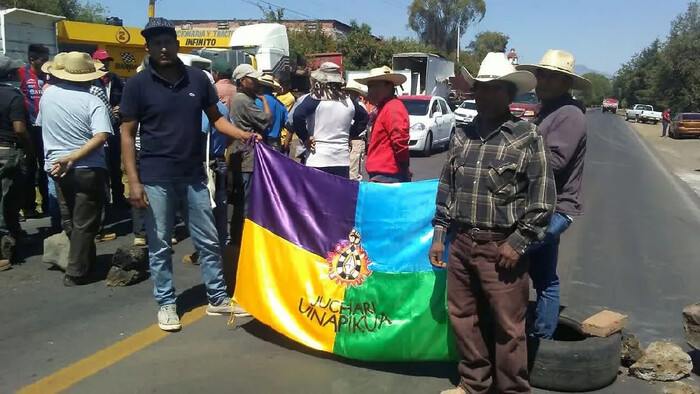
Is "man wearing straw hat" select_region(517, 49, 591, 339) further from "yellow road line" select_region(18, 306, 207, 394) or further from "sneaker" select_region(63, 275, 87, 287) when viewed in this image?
"sneaker" select_region(63, 275, 87, 287)

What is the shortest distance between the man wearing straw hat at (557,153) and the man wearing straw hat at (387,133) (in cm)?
172

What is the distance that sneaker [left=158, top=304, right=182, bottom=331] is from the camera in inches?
186

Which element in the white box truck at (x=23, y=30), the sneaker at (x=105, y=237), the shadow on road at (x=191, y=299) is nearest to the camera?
the shadow on road at (x=191, y=299)

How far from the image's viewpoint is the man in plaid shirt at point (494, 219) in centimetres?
331

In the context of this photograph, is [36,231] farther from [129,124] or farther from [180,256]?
[129,124]

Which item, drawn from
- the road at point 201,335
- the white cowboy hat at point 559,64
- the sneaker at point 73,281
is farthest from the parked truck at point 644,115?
the sneaker at point 73,281

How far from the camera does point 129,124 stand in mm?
4422

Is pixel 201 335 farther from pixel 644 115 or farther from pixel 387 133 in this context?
pixel 644 115

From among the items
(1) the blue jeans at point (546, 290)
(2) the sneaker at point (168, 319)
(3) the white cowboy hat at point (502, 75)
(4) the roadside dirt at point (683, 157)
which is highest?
(3) the white cowboy hat at point (502, 75)

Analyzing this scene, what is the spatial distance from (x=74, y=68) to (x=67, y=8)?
50224 millimetres

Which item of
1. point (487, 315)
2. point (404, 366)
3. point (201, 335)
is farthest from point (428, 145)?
point (487, 315)

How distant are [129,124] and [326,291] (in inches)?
70.1

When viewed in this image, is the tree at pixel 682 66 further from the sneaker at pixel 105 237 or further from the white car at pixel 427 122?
the sneaker at pixel 105 237

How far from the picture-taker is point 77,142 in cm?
566
